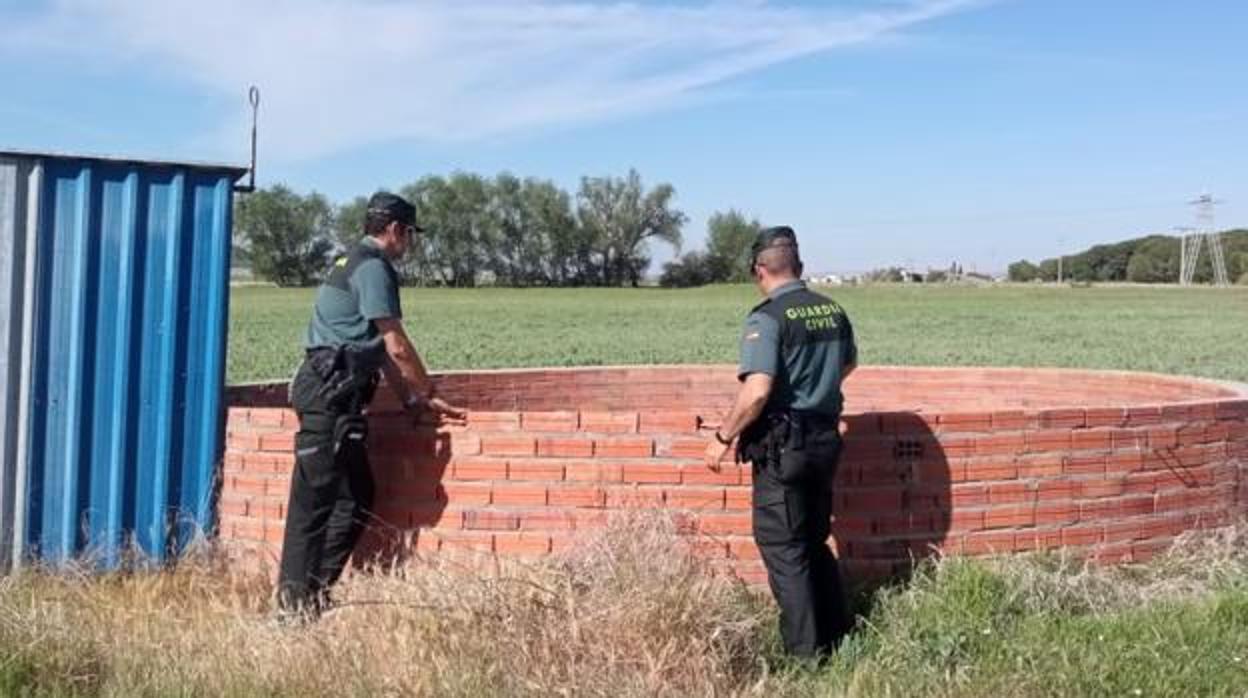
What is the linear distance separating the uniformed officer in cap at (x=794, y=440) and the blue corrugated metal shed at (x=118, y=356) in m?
2.69

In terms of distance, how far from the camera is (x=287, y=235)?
90.8 m

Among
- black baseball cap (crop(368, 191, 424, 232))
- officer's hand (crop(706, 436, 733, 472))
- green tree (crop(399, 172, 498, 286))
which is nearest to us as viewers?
officer's hand (crop(706, 436, 733, 472))

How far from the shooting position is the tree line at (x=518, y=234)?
90750 mm

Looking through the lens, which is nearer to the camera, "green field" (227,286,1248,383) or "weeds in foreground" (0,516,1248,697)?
"weeds in foreground" (0,516,1248,697)

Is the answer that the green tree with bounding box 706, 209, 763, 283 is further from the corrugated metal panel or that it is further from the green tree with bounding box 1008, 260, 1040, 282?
the corrugated metal panel

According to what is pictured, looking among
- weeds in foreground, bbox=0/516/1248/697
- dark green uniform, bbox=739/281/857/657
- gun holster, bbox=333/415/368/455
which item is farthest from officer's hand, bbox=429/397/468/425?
dark green uniform, bbox=739/281/857/657

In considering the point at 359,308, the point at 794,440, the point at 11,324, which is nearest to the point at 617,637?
the point at 794,440

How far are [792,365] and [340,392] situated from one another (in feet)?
5.97

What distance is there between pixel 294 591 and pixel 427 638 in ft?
3.38

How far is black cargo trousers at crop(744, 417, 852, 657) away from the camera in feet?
15.4

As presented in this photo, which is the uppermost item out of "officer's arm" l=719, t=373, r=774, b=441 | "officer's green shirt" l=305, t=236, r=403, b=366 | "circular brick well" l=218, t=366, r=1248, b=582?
"officer's green shirt" l=305, t=236, r=403, b=366

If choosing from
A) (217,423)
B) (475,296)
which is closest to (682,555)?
(217,423)

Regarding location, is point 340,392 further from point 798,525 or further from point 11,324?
point 798,525

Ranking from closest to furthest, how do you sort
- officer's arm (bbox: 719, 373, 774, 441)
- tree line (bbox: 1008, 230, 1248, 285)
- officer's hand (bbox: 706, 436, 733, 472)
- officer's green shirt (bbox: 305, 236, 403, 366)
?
officer's arm (bbox: 719, 373, 774, 441), officer's hand (bbox: 706, 436, 733, 472), officer's green shirt (bbox: 305, 236, 403, 366), tree line (bbox: 1008, 230, 1248, 285)
